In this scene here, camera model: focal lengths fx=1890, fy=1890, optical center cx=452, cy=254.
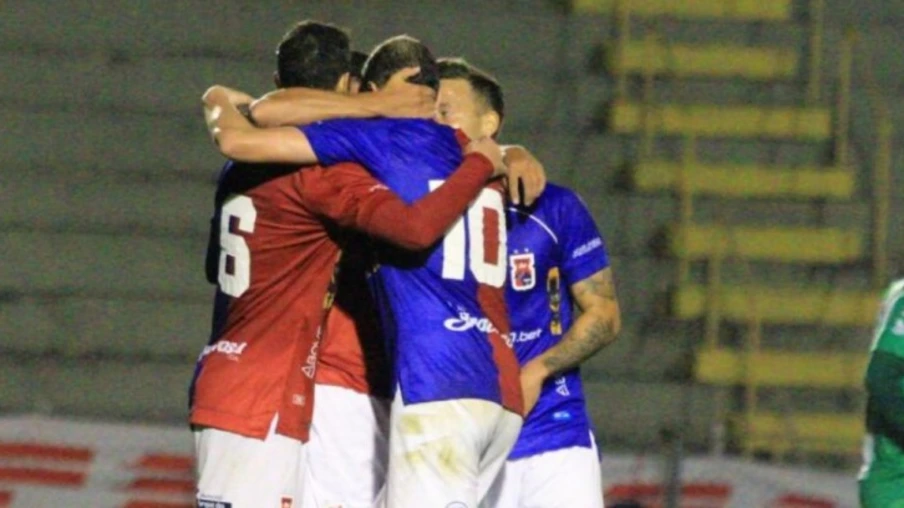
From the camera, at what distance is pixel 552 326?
16.7ft

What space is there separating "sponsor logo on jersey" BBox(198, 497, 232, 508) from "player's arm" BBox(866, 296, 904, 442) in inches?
65.4

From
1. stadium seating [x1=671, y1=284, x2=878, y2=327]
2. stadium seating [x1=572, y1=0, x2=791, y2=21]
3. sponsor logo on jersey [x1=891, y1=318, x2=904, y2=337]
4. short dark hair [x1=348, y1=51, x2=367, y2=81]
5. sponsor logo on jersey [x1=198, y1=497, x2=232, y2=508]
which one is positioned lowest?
stadium seating [x1=671, y1=284, x2=878, y2=327]

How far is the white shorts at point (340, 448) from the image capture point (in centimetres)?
494

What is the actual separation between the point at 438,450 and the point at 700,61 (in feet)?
21.9

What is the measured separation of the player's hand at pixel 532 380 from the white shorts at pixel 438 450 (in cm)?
52

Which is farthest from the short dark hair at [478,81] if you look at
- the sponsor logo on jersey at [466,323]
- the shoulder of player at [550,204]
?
the sponsor logo on jersey at [466,323]

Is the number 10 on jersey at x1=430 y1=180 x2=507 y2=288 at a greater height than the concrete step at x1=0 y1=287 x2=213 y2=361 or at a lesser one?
greater

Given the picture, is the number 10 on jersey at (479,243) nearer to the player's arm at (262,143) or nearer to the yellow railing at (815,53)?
the player's arm at (262,143)

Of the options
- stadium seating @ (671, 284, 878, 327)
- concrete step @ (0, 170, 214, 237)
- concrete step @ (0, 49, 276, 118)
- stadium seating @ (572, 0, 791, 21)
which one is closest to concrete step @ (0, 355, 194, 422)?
concrete step @ (0, 170, 214, 237)

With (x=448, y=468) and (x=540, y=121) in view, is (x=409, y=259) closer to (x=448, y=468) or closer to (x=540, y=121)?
(x=448, y=468)

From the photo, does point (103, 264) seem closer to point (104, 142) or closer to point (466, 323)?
point (104, 142)

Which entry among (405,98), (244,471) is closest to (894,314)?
(405,98)

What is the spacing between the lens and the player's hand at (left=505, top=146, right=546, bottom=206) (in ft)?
15.5

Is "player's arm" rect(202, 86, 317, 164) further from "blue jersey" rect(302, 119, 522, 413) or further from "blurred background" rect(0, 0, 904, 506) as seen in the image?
"blurred background" rect(0, 0, 904, 506)
